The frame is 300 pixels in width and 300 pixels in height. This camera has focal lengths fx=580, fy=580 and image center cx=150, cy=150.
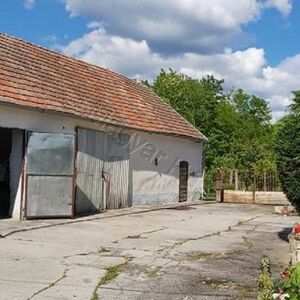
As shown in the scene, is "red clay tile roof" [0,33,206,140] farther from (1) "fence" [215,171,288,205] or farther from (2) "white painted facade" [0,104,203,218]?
(1) "fence" [215,171,288,205]

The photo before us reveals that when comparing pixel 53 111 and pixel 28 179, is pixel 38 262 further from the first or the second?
pixel 53 111

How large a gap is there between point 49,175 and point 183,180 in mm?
12299

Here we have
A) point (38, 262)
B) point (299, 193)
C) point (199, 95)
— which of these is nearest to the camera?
point (38, 262)

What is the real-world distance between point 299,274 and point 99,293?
2.65 metres

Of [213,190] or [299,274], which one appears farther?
[213,190]

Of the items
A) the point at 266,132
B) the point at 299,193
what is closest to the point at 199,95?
the point at 266,132

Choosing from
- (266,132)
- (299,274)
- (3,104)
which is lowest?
(299,274)

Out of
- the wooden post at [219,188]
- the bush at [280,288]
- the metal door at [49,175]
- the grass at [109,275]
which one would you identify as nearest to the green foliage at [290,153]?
the grass at [109,275]

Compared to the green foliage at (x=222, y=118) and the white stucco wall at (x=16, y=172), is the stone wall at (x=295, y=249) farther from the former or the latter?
the green foliage at (x=222, y=118)

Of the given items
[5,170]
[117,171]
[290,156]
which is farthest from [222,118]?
[290,156]

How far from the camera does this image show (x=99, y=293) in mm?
7188

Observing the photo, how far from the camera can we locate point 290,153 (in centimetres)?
1135

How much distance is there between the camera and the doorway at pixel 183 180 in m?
26.9

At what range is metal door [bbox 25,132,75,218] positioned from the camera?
15.5 meters
